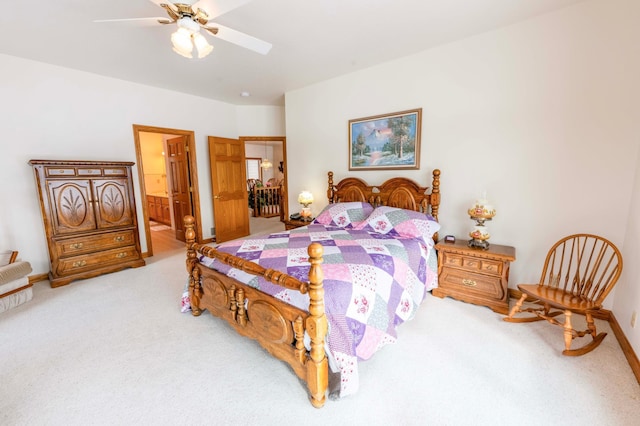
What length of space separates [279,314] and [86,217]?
3313 mm

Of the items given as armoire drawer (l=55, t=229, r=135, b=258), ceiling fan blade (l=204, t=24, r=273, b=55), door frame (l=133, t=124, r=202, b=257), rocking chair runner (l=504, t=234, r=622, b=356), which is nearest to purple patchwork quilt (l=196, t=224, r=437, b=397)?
rocking chair runner (l=504, t=234, r=622, b=356)

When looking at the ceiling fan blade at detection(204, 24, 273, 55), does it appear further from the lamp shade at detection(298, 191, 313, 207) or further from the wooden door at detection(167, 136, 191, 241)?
the wooden door at detection(167, 136, 191, 241)

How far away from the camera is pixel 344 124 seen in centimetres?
392

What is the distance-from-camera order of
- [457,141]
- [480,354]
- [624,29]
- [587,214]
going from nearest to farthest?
1. [480,354]
2. [624,29]
3. [587,214]
4. [457,141]

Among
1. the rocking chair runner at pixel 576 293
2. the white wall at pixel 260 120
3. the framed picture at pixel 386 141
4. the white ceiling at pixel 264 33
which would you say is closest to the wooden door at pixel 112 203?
the white ceiling at pixel 264 33

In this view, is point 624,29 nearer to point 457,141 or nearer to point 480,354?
point 457,141

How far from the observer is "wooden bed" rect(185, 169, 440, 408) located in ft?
4.69

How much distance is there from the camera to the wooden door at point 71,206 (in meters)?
3.15

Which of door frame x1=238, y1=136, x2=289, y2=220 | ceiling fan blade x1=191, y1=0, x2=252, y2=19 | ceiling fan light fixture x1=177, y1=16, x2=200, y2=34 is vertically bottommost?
door frame x1=238, y1=136, x2=289, y2=220

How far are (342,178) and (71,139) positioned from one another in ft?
12.5

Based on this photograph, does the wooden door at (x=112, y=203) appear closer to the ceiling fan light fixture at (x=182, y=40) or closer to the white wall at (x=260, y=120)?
the ceiling fan light fixture at (x=182, y=40)

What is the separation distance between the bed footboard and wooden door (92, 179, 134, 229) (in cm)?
204

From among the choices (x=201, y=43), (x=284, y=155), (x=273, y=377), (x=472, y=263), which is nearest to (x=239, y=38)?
(x=201, y=43)

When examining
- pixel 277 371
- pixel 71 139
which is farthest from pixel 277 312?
pixel 71 139
